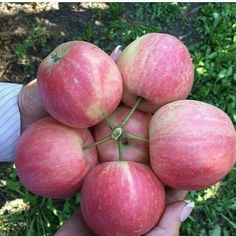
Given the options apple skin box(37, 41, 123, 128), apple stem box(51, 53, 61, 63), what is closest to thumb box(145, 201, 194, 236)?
apple skin box(37, 41, 123, 128)

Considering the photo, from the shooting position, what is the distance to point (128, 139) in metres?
1.42

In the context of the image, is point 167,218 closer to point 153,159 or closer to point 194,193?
point 153,159

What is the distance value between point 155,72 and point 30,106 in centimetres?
63

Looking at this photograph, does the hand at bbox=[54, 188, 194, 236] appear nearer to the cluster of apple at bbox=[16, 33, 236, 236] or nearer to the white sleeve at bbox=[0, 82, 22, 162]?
the cluster of apple at bbox=[16, 33, 236, 236]

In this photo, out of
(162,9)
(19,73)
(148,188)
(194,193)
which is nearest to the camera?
(148,188)

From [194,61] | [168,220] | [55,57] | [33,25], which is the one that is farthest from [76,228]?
[33,25]

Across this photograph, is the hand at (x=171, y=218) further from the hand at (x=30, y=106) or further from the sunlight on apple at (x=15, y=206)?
the sunlight on apple at (x=15, y=206)

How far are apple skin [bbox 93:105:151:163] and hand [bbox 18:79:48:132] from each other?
0.37m

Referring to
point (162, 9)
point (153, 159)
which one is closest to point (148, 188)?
point (153, 159)

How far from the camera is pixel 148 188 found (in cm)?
132

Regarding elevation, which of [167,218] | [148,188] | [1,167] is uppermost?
[148,188]

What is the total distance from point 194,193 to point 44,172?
1.20 metres

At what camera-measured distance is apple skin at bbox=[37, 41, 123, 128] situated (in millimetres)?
1325

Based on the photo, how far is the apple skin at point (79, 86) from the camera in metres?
1.33
